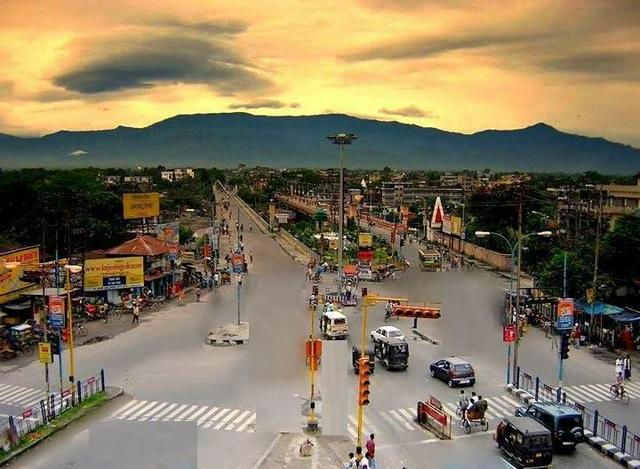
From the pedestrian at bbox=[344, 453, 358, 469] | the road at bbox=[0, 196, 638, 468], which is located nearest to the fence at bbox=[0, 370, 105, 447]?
the road at bbox=[0, 196, 638, 468]

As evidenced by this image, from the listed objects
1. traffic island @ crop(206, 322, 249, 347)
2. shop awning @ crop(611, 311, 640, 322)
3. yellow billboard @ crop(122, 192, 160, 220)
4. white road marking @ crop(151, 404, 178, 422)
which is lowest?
traffic island @ crop(206, 322, 249, 347)

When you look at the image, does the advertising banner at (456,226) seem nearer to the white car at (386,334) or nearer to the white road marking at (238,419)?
the white car at (386,334)

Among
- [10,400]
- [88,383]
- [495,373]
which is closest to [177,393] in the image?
[88,383]

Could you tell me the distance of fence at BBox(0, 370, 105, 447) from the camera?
22.7 meters

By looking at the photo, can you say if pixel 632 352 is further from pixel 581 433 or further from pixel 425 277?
pixel 425 277

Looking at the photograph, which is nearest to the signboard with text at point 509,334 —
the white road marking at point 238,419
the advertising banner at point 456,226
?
Answer: the white road marking at point 238,419

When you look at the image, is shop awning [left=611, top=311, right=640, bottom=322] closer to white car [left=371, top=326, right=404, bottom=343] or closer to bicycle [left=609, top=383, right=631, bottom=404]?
bicycle [left=609, top=383, right=631, bottom=404]

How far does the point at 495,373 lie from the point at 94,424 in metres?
18.1

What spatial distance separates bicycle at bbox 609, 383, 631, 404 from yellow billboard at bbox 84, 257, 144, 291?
32.1 metres

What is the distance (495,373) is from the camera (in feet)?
101

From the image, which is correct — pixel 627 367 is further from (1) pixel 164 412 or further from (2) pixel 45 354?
(2) pixel 45 354

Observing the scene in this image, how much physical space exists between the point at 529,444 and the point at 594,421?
4684 millimetres

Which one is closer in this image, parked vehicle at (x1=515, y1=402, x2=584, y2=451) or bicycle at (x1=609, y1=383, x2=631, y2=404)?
parked vehicle at (x1=515, y1=402, x2=584, y2=451)

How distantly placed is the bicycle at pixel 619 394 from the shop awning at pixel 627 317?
8539 mm
